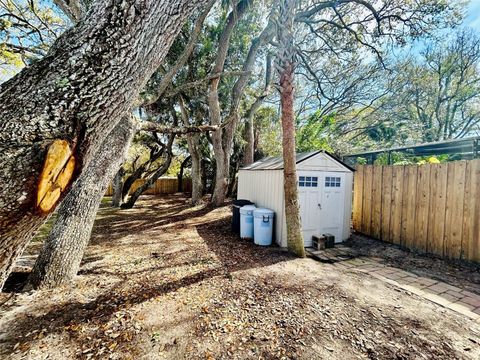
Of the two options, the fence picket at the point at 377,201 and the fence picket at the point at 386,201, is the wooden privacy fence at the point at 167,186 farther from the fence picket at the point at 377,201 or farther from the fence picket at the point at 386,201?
the fence picket at the point at 386,201

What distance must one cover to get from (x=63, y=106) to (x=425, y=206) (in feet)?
19.5

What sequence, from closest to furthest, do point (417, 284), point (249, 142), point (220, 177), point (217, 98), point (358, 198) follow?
point (417, 284), point (358, 198), point (217, 98), point (220, 177), point (249, 142)

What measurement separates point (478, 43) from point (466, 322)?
47.9 ft

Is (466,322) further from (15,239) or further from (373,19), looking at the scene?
(373,19)

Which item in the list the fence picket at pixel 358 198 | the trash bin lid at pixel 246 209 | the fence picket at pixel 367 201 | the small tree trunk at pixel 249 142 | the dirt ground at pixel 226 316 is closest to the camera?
the dirt ground at pixel 226 316

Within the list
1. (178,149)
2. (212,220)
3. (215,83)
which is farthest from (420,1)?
(178,149)

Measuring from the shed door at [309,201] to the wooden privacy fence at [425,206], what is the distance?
5.47ft

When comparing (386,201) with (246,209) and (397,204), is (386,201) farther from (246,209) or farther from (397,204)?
(246,209)

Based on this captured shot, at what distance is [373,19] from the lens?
6.38m

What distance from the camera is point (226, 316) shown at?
250 centimetres

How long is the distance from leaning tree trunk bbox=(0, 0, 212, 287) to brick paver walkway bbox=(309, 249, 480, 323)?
415cm

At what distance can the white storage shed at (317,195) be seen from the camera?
505 centimetres

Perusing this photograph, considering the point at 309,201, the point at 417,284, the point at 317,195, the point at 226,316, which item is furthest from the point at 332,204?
the point at 226,316

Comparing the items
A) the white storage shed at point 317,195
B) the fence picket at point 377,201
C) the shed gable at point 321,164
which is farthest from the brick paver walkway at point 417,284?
the shed gable at point 321,164
